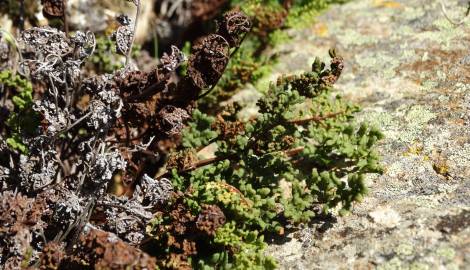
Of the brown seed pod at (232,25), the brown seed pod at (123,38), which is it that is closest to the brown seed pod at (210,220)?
the brown seed pod at (232,25)

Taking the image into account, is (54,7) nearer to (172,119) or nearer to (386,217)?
(172,119)

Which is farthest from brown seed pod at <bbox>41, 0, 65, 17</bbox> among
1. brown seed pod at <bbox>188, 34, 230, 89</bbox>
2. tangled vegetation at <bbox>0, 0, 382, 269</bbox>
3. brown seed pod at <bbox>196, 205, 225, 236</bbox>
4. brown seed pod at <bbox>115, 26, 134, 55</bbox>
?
brown seed pod at <bbox>196, 205, 225, 236</bbox>

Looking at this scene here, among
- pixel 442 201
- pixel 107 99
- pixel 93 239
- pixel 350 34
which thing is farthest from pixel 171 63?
pixel 350 34

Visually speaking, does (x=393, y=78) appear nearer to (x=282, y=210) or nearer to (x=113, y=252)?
(x=282, y=210)

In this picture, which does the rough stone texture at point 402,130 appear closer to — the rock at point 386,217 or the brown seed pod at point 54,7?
the rock at point 386,217

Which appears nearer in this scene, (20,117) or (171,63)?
(171,63)

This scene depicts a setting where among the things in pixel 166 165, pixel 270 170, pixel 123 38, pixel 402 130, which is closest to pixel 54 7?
pixel 123 38
